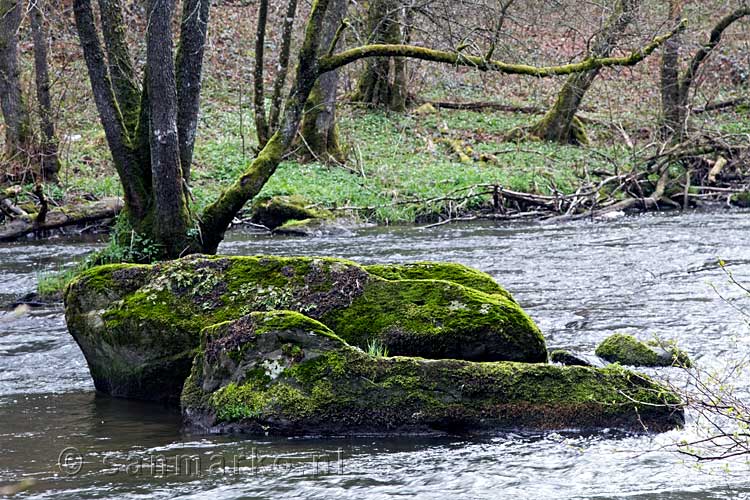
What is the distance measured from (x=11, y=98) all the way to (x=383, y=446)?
630 inches

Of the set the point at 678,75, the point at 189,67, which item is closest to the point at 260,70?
the point at 189,67

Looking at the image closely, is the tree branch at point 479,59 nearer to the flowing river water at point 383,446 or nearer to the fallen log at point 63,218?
the flowing river water at point 383,446

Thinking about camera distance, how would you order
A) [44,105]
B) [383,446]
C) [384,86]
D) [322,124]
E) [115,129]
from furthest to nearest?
[384,86]
[322,124]
[44,105]
[115,129]
[383,446]

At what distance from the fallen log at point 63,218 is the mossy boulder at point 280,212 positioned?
2733 mm

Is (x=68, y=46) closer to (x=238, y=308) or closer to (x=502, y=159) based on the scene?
(x=502, y=159)

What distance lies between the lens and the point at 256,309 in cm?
684

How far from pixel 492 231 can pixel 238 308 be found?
10.0 metres

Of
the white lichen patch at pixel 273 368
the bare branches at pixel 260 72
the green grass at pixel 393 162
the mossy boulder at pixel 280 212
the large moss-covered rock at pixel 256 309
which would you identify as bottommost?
the white lichen patch at pixel 273 368

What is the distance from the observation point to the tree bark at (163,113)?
10.1 meters

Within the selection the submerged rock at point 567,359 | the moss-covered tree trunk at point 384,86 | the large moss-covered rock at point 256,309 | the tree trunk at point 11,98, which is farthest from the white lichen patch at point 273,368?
the moss-covered tree trunk at point 384,86

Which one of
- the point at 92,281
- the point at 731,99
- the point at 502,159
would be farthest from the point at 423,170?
the point at 92,281

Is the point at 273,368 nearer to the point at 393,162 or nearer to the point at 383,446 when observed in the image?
the point at 383,446

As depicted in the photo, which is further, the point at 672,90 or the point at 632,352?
the point at 672,90

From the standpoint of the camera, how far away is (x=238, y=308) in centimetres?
687
